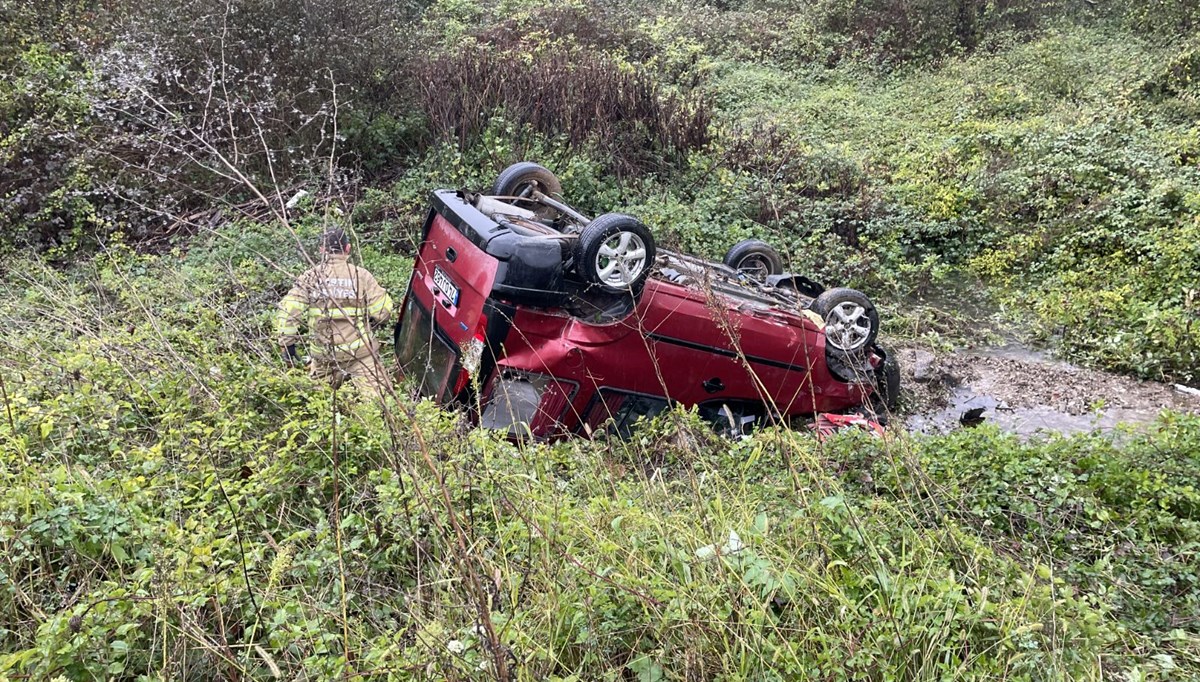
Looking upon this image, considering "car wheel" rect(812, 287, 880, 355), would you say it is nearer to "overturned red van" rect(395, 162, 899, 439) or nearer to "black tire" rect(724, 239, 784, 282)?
"overturned red van" rect(395, 162, 899, 439)

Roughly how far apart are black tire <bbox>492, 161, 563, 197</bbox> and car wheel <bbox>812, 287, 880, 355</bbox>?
2.59 metres

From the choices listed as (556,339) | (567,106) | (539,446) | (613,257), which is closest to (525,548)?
(539,446)

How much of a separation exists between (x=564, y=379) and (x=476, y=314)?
67 centimetres

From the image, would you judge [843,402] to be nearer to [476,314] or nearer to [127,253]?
[476,314]

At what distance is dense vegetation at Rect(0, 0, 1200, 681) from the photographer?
7.02 ft

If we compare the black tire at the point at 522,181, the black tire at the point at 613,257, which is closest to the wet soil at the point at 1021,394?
the black tire at the point at 613,257

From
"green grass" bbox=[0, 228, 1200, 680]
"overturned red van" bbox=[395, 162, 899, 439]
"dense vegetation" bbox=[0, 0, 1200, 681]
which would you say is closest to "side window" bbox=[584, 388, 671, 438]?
"overturned red van" bbox=[395, 162, 899, 439]

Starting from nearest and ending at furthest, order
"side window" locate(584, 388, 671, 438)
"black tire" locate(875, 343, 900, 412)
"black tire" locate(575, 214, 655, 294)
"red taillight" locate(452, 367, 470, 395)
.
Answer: "black tire" locate(575, 214, 655, 294), "red taillight" locate(452, 367, 470, 395), "side window" locate(584, 388, 671, 438), "black tire" locate(875, 343, 900, 412)

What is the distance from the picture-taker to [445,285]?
4.48 meters

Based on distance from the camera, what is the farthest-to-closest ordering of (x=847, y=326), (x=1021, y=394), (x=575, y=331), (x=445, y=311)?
(x=1021, y=394), (x=847, y=326), (x=445, y=311), (x=575, y=331)

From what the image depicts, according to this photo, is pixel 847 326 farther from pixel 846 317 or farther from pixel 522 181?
pixel 522 181

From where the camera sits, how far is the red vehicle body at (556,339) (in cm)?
412

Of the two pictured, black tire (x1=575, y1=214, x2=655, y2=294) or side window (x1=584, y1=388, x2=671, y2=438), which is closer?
black tire (x1=575, y1=214, x2=655, y2=294)

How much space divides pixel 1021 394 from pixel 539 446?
5.38 metres
